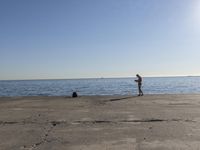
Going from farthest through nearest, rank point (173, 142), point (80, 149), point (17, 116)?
point (17, 116)
point (173, 142)
point (80, 149)

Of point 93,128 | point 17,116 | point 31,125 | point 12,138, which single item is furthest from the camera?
point 17,116

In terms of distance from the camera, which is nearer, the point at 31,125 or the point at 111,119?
the point at 31,125

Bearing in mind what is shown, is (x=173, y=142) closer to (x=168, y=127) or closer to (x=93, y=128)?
(x=168, y=127)

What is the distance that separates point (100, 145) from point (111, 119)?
13.1 feet

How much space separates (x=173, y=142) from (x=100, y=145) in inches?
65.4

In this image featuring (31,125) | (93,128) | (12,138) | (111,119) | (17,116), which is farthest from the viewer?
(17,116)

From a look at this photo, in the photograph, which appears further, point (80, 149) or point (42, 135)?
point (42, 135)

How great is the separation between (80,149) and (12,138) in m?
2.17

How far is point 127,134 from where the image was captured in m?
8.99

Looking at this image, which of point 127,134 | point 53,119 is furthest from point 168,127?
point 53,119

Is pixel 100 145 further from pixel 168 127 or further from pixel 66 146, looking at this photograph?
pixel 168 127

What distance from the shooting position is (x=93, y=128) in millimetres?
10031

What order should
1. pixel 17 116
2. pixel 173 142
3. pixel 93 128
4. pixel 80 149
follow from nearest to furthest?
pixel 80 149
pixel 173 142
pixel 93 128
pixel 17 116

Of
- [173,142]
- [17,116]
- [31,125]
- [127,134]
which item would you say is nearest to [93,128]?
[127,134]
